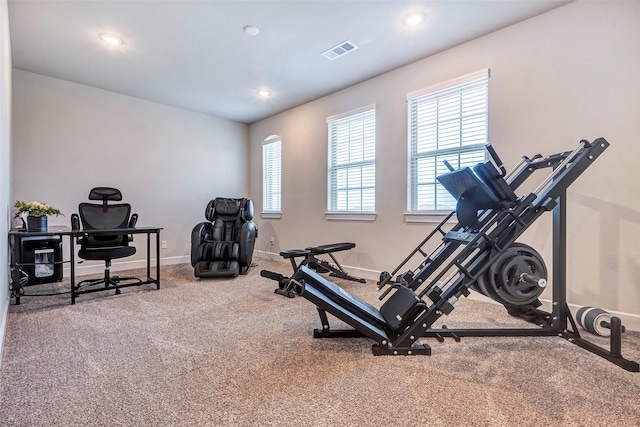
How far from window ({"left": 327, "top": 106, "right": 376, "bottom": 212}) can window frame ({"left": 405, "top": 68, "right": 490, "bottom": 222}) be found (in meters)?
0.55

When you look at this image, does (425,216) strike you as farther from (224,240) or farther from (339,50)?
(224,240)

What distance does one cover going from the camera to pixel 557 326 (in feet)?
6.78

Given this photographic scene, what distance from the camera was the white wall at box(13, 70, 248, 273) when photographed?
3912mm

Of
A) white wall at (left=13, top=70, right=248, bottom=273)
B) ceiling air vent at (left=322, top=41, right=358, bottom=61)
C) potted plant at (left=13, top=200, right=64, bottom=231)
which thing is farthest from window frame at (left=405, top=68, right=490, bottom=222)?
potted plant at (left=13, top=200, right=64, bottom=231)

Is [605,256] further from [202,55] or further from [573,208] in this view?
[202,55]

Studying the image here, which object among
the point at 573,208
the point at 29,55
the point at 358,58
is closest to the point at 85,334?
the point at 29,55

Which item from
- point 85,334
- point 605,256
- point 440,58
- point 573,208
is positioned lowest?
point 85,334

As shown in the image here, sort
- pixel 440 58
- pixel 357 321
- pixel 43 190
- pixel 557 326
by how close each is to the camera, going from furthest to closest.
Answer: pixel 43 190 → pixel 440 58 → pixel 557 326 → pixel 357 321

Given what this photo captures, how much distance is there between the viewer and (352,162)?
432 centimetres

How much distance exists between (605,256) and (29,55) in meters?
6.15

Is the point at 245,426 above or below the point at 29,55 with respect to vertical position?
below

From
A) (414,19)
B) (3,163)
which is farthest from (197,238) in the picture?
(414,19)

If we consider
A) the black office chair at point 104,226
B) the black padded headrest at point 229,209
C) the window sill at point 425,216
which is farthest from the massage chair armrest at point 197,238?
the window sill at point 425,216

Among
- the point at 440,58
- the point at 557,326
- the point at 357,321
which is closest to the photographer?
the point at 357,321
